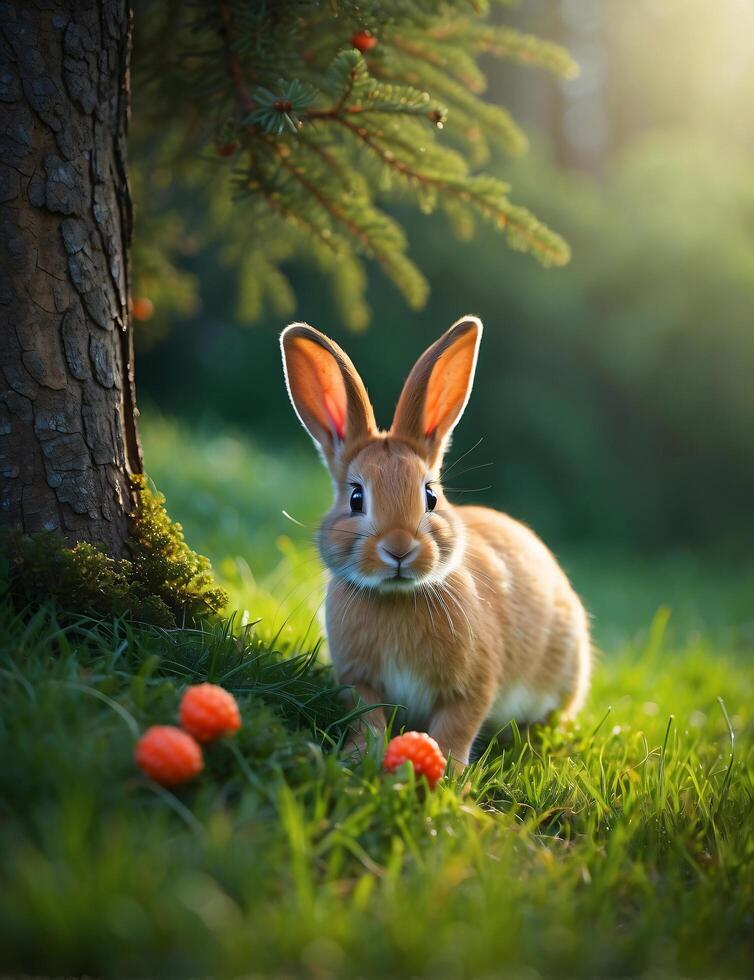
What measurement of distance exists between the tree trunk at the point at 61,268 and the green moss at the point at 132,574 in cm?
9

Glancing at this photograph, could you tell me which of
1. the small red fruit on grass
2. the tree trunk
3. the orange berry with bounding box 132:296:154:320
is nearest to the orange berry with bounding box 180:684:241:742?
the small red fruit on grass

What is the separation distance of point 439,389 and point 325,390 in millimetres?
410

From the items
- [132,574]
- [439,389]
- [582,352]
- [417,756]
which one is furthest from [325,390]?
[582,352]

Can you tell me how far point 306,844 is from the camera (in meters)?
1.94

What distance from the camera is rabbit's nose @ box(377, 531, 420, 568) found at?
272 centimetres

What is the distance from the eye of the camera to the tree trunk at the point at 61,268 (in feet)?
8.63

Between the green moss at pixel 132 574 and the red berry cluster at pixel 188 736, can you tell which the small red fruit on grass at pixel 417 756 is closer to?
the red berry cluster at pixel 188 736

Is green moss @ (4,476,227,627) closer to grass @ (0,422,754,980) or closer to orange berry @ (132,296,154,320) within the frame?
grass @ (0,422,754,980)

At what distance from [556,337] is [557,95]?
7.65 m

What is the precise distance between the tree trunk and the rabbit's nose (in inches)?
33.9

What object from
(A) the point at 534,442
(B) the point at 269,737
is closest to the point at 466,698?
(B) the point at 269,737

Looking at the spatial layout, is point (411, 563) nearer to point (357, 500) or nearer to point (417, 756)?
point (357, 500)

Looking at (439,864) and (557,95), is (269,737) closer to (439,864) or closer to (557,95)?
(439,864)

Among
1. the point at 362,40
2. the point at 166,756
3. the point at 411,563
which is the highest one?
the point at 362,40
